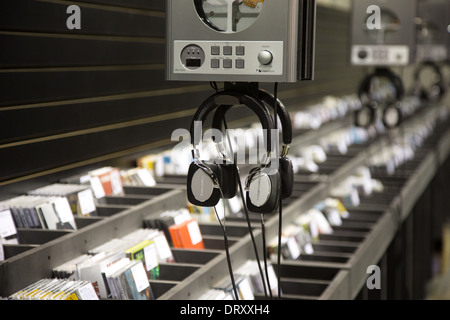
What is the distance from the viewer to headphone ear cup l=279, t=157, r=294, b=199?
6.48ft

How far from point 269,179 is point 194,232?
174 cm

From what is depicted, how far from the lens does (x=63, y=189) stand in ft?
9.50

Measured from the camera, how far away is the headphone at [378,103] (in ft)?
13.6

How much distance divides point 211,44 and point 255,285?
5.36 feet

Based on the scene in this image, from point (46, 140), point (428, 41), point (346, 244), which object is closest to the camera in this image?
point (46, 140)

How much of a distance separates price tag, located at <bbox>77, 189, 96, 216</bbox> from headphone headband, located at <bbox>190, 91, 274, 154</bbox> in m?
A: 1.25

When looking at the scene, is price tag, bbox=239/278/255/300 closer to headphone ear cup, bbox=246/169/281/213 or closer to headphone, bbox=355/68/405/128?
headphone ear cup, bbox=246/169/281/213

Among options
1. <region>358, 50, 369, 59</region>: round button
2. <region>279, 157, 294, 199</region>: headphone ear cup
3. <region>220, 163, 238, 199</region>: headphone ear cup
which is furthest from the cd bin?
<region>358, 50, 369, 59</region>: round button

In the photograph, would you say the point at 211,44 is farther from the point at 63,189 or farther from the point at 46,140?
the point at 63,189

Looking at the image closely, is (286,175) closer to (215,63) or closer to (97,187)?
(215,63)

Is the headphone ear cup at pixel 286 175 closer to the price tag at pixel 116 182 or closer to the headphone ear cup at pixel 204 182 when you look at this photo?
the headphone ear cup at pixel 204 182

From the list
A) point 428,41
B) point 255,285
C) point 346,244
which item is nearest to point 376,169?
point 428,41

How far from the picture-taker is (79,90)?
278 cm

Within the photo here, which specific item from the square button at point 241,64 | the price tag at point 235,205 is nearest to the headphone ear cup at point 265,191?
the square button at point 241,64
